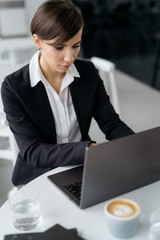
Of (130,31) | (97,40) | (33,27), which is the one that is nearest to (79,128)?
(33,27)

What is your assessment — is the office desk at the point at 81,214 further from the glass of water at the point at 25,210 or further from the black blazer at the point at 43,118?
the black blazer at the point at 43,118

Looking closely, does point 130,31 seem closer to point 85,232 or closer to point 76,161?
point 76,161

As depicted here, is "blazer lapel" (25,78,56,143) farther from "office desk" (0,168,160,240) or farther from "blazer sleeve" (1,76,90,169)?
"office desk" (0,168,160,240)

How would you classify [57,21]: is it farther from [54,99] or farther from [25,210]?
[25,210]

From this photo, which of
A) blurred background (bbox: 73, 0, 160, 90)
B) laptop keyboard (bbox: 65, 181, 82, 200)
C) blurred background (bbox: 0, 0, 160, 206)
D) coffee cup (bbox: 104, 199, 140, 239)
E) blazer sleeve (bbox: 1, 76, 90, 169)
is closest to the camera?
coffee cup (bbox: 104, 199, 140, 239)

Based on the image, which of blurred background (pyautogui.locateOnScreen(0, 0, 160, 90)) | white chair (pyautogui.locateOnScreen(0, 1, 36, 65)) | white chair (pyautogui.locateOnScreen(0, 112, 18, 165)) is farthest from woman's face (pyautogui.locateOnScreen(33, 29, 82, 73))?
white chair (pyautogui.locateOnScreen(0, 1, 36, 65))

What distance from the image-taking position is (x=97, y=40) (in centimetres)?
561

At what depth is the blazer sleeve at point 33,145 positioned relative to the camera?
1.31 m

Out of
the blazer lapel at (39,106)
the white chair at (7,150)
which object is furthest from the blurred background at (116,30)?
the blazer lapel at (39,106)

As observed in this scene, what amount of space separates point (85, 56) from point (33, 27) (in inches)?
177

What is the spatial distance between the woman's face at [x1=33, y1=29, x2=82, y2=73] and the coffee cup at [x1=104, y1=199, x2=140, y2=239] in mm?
669

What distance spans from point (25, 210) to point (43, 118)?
1.92ft

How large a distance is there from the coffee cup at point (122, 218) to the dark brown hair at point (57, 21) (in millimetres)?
687

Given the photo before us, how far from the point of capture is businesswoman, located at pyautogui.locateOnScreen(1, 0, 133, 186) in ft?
4.42
